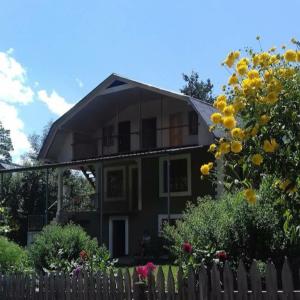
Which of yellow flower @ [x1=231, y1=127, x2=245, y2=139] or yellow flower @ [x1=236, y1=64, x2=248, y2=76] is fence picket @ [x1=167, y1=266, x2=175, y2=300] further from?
yellow flower @ [x1=236, y1=64, x2=248, y2=76]

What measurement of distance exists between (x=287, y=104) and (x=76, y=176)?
45403 mm

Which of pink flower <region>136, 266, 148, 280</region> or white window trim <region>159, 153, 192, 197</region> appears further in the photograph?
white window trim <region>159, 153, 192, 197</region>

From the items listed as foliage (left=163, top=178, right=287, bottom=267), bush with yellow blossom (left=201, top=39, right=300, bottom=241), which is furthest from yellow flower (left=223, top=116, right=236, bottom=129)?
foliage (left=163, top=178, right=287, bottom=267)

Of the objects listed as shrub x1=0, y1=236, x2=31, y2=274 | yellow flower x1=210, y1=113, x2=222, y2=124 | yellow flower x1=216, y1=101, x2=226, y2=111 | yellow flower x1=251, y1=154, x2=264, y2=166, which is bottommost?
shrub x1=0, y1=236, x2=31, y2=274

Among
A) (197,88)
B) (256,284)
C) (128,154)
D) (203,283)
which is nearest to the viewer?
(256,284)

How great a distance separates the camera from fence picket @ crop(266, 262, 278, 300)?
561cm

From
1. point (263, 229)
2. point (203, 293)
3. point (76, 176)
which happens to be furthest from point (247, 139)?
point (76, 176)

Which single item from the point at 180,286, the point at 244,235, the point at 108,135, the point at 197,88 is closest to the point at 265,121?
the point at 180,286

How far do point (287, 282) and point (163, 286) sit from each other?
1563 millimetres

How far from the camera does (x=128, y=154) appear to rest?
25.0m

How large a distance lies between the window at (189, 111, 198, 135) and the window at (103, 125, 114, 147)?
15.7 feet

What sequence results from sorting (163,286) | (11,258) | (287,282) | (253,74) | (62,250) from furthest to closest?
(11,258), (62,250), (163,286), (287,282), (253,74)

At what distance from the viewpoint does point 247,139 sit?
436 centimetres

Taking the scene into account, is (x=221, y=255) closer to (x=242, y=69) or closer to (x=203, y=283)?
(x=203, y=283)
